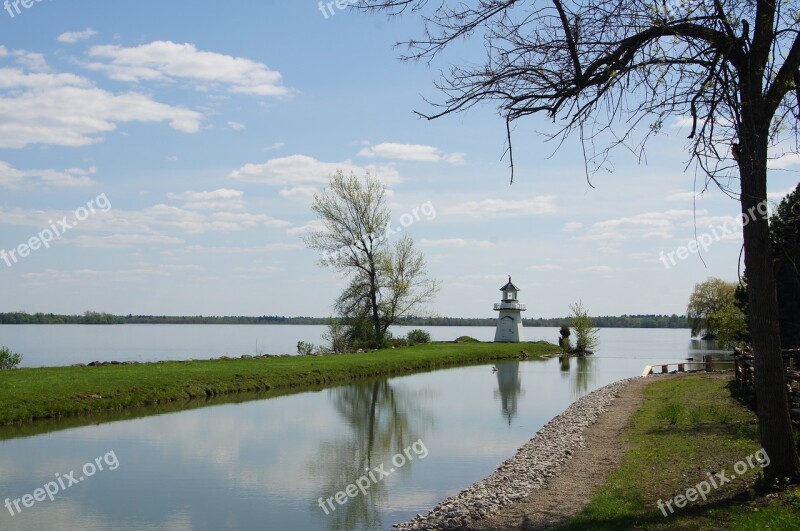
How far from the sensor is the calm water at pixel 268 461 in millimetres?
11859

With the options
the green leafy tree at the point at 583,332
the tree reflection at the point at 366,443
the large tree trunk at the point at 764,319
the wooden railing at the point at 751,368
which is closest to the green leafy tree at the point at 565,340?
the green leafy tree at the point at 583,332

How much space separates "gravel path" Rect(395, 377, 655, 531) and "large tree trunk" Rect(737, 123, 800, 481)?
270 centimetres

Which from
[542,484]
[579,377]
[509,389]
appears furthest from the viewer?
[579,377]

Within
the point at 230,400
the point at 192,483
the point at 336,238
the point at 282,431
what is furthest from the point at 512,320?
the point at 192,483

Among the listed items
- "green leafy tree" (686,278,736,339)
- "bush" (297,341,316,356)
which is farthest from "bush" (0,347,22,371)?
"green leafy tree" (686,278,736,339)

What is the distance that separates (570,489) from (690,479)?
1785 millimetres

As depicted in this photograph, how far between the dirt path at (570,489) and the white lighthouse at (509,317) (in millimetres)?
57161

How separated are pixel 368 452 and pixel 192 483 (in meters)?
5.15

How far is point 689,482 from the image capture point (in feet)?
34.0

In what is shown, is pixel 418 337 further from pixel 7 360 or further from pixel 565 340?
pixel 7 360

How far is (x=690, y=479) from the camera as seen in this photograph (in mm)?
10531

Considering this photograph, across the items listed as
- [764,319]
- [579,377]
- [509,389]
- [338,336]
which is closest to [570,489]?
[764,319]

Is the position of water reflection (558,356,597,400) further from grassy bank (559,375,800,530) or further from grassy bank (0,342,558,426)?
grassy bank (559,375,800,530)

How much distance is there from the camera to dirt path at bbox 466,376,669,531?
31.5 feet
